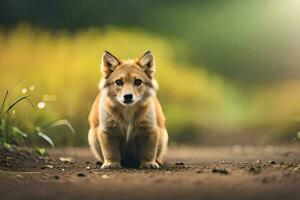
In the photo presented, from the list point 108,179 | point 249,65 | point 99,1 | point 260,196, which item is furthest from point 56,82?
point 260,196

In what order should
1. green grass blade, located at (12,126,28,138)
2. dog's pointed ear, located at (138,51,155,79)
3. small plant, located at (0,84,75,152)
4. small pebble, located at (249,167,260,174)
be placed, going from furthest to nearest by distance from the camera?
green grass blade, located at (12,126,28,138) < small plant, located at (0,84,75,152) < dog's pointed ear, located at (138,51,155,79) < small pebble, located at (249,167,260,174)

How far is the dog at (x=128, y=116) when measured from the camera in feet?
13.8

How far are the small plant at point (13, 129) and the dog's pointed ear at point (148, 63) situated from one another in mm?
990

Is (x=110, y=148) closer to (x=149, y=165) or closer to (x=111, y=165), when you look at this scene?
(x=111, y=165)

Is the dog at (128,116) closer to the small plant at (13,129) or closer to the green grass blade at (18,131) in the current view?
the small plant at (13,129)

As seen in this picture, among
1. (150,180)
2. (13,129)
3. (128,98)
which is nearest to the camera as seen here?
(150,180)

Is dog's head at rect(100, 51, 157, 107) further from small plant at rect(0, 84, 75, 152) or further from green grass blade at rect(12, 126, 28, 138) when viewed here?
green grass blade at rect(12, 126, 28, 138)

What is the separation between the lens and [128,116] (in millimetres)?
4203

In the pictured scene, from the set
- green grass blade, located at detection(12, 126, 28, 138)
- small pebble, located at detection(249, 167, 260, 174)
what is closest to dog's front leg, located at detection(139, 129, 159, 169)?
small pebble, located at detection(249, 167, 260, 174)

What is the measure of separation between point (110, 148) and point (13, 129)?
1.21m

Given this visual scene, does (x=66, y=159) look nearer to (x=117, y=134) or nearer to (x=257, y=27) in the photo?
(x=117, y=134)

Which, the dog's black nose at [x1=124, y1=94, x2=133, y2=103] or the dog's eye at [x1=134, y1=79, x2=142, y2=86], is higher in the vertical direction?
the dog's eye at [x1=134, y1=79, x2=142, y2=86]

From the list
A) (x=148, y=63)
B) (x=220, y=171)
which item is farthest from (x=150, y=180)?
(x=148, y=63)

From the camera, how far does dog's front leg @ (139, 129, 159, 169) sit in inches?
167
